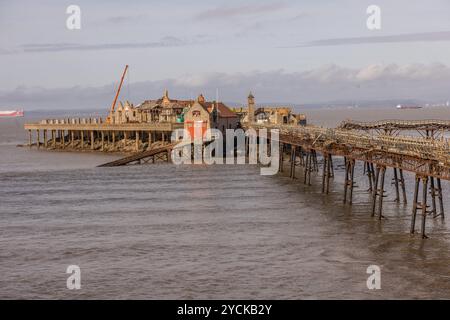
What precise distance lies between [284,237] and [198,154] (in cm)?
5257

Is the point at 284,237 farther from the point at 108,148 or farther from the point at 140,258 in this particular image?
the point at 108,148

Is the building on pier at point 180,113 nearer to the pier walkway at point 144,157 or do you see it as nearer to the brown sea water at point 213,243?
the pier walkway at point 144,157

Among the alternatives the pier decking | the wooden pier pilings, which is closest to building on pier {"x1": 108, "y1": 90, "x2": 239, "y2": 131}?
the wooden pier pilings

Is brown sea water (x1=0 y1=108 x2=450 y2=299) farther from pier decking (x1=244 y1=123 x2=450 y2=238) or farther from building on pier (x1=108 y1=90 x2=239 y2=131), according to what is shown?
building on pier (x1=108 y1=90 x2=239 y2=131)

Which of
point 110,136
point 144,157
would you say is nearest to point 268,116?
point 110,136

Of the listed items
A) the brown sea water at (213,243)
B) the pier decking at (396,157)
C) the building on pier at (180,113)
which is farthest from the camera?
the building on pier at (180,113)

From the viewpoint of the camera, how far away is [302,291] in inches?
1155

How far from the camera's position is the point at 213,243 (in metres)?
38.5

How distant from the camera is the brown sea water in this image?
30062 mm

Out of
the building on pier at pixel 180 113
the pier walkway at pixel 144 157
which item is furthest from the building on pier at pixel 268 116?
the pier walkway at pixel 144 157

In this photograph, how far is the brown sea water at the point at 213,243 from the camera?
98.6 feet

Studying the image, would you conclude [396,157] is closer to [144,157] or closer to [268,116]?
[144,157]
